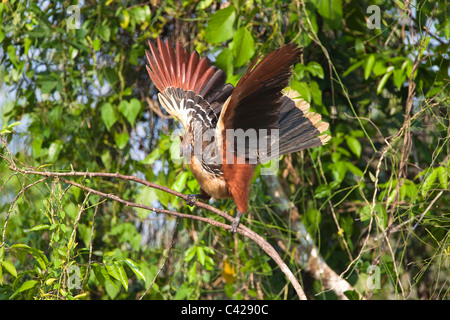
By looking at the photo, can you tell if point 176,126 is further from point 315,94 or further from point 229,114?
point 229,114

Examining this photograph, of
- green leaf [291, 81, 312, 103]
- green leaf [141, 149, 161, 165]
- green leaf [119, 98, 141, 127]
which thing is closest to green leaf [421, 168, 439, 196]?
green leaf [291, 81, 312, 103]

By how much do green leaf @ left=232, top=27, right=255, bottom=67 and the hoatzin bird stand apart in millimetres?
144

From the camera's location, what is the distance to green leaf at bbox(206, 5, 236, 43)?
2.36 m

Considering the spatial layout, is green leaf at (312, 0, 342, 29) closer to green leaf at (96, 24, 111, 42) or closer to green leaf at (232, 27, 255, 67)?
green leaf at (232, 27, 255, 67)

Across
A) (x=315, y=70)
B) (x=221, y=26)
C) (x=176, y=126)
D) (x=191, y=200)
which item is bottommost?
(x=191, y=200)

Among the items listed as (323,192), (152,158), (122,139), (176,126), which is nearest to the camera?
(323,192)

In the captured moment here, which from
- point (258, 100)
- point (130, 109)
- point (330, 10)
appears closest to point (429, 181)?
point (258, 100)

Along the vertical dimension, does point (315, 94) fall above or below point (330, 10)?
below

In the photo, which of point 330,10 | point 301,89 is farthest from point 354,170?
point 330,10

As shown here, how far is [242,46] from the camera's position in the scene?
7.57ft

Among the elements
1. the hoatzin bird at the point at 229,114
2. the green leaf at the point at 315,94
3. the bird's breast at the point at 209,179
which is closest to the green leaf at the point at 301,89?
the hoatzin bird at the point at 229,114

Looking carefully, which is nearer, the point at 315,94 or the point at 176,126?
the point at 315,94

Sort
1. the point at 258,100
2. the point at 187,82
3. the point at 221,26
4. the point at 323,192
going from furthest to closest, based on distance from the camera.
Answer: the point at 323,192 < the point at 221,26 < the point at 187,82 < the point at 258,100

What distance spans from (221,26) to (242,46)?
0.54 feet
